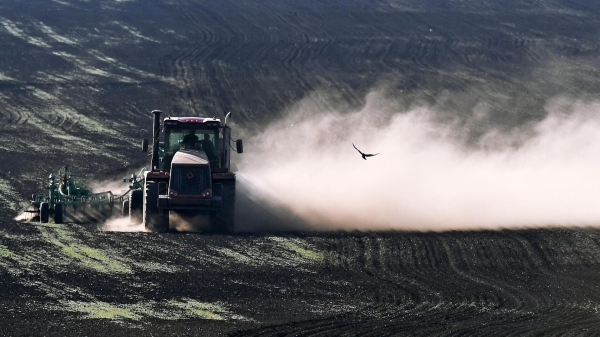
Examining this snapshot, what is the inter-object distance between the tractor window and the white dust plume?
2.37 m

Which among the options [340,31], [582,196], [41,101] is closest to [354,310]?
[582,196]

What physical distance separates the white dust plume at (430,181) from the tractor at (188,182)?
2.57 meters

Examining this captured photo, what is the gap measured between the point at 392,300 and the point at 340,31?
45.6 meters

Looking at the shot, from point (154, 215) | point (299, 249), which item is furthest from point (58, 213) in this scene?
point (299, 249)

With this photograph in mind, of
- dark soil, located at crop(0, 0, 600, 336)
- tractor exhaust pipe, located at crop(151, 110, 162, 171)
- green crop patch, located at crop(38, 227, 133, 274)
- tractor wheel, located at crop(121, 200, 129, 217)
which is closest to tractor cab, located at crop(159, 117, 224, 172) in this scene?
tractor exhaust pipe, located at crop(151, 110, 162, 171)

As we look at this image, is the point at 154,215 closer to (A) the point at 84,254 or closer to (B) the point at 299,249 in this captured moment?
(A) the point at 84,254

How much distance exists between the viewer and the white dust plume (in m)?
31.7

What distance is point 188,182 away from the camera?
95.4 ft

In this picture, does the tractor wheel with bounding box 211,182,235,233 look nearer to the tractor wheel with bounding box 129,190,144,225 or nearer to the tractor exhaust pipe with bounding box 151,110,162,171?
the tractor exhaust pipe with bounding box 151,110,162,171

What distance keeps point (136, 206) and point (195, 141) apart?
245 cm

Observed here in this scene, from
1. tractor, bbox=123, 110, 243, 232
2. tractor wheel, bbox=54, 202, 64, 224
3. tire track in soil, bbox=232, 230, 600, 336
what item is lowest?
tire track in soil, bbox=232, 230, 600, 336

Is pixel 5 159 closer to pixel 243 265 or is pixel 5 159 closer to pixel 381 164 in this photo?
pixel 381 164

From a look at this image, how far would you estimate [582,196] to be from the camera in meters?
32.9

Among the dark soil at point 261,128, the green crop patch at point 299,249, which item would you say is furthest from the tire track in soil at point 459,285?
the green crop patch at point 299,249
